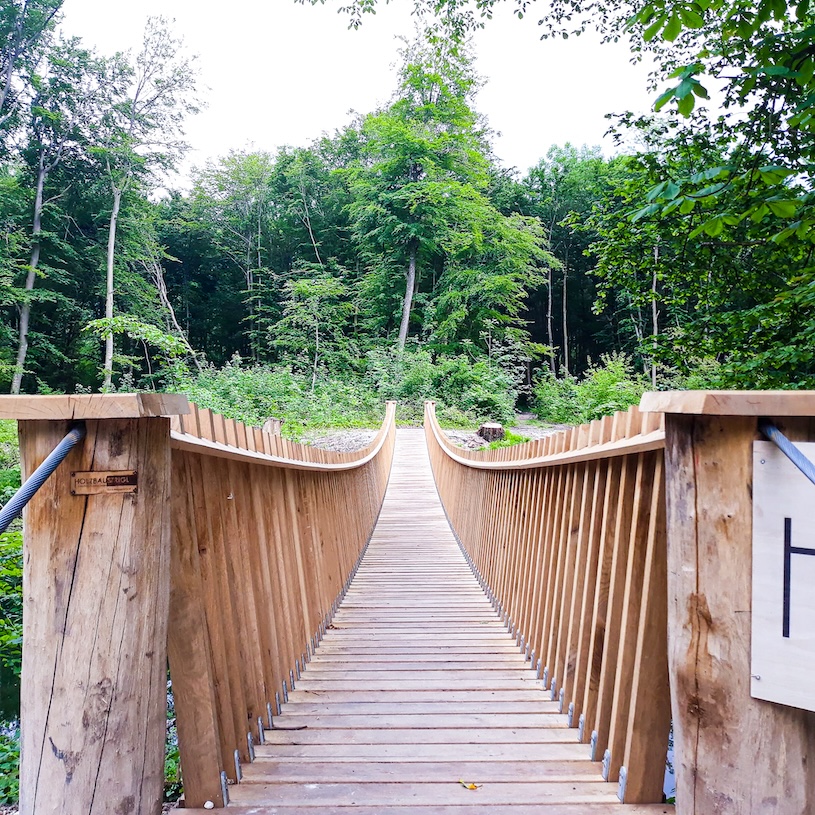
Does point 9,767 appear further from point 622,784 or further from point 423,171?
point 423,171

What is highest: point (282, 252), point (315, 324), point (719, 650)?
point (282, 252)

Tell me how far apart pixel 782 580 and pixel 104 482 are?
47.8 inches

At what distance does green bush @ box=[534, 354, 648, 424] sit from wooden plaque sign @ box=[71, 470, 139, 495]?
52.0 ft

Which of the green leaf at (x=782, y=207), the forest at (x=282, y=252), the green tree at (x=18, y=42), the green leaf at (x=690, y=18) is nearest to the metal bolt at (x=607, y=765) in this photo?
the green leaf at (x=782, y=207)

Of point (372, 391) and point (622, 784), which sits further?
point (372, 391)

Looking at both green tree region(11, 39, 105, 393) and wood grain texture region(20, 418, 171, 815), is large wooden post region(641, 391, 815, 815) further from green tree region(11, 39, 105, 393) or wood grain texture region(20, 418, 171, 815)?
green tree region(11, 39, 105, 393)

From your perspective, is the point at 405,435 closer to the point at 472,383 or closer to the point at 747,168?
the point at 472,383

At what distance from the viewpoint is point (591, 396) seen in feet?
62.0

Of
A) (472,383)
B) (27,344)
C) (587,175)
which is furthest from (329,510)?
(587,175)

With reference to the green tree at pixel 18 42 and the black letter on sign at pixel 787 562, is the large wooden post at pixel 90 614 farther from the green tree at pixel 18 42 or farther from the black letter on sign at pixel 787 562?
the green tree at pixel 18 42

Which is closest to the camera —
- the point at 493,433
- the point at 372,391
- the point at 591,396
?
the point at 493,433

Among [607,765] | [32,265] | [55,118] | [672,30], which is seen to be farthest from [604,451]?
[55,118]

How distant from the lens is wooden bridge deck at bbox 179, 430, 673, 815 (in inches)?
62.1

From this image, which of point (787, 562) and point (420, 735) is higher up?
point (787, 562)
